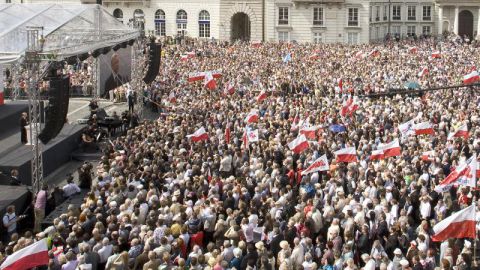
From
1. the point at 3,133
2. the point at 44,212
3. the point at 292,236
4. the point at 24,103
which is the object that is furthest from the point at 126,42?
the point at 292,236

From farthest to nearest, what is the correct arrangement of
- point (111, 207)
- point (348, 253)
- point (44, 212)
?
1. point (44, 212)
2. point (111, 207)
3. point (348, 253)

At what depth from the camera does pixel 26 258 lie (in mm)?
15453

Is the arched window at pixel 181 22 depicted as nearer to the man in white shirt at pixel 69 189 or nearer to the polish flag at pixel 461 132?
the polish flag at pixel 461 132

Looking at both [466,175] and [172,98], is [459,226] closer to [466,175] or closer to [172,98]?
[466,175]

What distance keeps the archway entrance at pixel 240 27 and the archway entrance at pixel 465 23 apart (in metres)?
23.0

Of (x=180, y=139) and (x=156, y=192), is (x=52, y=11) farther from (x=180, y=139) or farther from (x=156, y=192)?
(x=156, y=192)

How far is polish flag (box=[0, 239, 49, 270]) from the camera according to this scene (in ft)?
50.5

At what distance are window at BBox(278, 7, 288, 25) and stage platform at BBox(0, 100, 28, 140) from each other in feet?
147

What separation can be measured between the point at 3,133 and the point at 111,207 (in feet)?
45.1

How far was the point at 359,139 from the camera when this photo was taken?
29.0 meters

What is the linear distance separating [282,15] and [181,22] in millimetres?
10246

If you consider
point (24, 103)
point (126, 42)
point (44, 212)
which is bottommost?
point (44, 212)

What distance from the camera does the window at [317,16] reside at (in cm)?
7619

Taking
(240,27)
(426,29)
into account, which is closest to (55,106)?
(240,27)
